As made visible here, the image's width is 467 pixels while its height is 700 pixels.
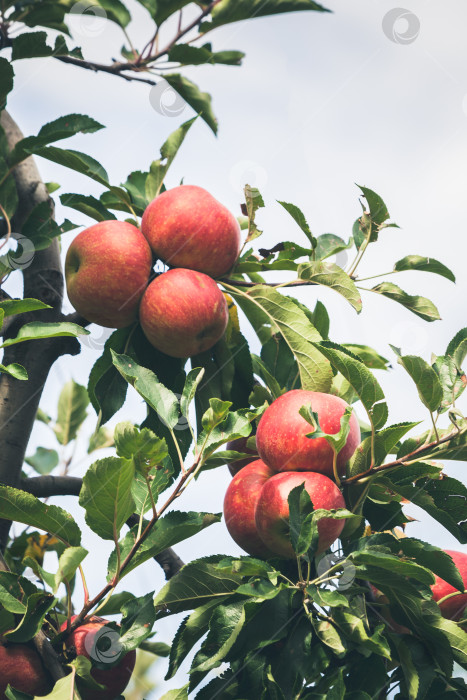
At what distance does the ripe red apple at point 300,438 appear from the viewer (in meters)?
1.43

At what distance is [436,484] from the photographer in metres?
1.43

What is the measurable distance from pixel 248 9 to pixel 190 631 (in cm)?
157

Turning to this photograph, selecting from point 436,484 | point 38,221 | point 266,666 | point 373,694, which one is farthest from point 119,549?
point 38,221

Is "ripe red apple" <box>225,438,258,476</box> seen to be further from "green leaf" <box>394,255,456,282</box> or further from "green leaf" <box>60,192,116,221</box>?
"green leaf" <box>60,192,116,221</box>

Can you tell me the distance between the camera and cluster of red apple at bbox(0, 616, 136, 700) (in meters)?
1.27

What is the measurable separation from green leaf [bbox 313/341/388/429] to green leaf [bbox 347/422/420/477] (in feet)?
0.09

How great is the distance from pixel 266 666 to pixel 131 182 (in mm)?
1285

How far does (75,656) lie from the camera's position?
4.32 ft

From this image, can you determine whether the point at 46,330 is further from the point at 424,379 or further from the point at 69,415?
the point at 69,415

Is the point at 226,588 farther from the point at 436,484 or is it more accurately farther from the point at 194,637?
the point at 436,484

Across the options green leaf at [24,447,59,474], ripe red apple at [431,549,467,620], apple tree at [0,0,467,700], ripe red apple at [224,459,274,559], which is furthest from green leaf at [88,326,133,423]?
ripe red apple at [431,549,467,620]

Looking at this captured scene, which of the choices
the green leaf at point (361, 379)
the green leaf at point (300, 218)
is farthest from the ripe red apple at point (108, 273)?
the green leaf at point (361, 379)

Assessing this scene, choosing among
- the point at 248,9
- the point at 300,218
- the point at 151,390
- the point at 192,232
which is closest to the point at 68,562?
the point at 151,390

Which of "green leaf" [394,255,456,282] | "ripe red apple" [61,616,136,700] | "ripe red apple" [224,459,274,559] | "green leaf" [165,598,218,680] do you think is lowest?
"ripe red apple" [61,616,136,700]
